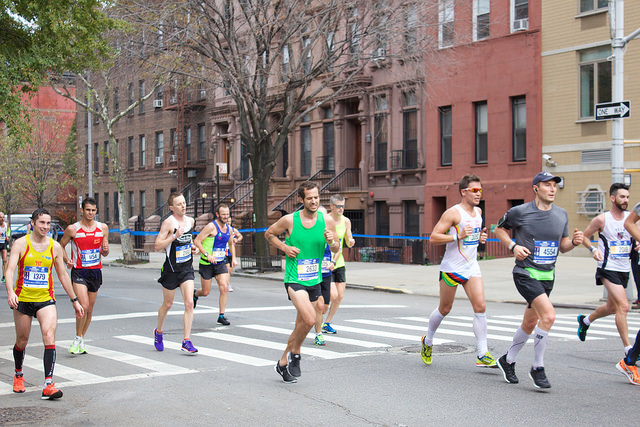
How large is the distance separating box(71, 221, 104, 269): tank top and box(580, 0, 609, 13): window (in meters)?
19.8

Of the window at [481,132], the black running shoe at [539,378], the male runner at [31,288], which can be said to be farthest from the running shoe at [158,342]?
the window at [481,132]

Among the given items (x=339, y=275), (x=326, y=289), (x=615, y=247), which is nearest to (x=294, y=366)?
(x=326, y=289)

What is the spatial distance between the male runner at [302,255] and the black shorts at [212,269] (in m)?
5.60

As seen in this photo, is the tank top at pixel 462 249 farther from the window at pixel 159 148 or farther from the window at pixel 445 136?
the window at pixel 159 148

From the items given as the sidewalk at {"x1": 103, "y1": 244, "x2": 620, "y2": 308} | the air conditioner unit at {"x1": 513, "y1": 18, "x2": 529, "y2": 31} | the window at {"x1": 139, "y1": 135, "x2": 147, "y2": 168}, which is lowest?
the sidewalk at {"x1": 103, "y1": 244, "x2": 620, "y2": 308}

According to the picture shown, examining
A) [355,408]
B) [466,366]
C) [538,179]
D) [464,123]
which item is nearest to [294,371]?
[355,408]

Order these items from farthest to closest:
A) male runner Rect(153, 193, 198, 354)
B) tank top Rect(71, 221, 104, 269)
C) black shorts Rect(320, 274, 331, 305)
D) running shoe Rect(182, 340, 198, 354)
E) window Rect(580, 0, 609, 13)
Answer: window Rect(580, 0, 609, 13) < black shorts Rect(320, 274, 331, 305) < tank top Rect(71, 221, 104, 269) < male runner Rect(153, 193, 198, 354) < running shoe Rect(182, 340, 198, 354)

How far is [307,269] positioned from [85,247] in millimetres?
3964

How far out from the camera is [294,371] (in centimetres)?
853

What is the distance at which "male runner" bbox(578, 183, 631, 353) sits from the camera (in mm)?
9398

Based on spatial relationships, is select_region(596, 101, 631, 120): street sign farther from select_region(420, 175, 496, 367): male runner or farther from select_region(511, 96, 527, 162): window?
select_region(511, 96, 527, 162): window

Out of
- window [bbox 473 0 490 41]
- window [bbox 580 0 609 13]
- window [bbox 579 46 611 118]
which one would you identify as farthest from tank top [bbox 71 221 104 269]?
window [bbox 473 0 490 41]

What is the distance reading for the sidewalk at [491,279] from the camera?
18.5 meters

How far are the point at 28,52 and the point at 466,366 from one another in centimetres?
1122
